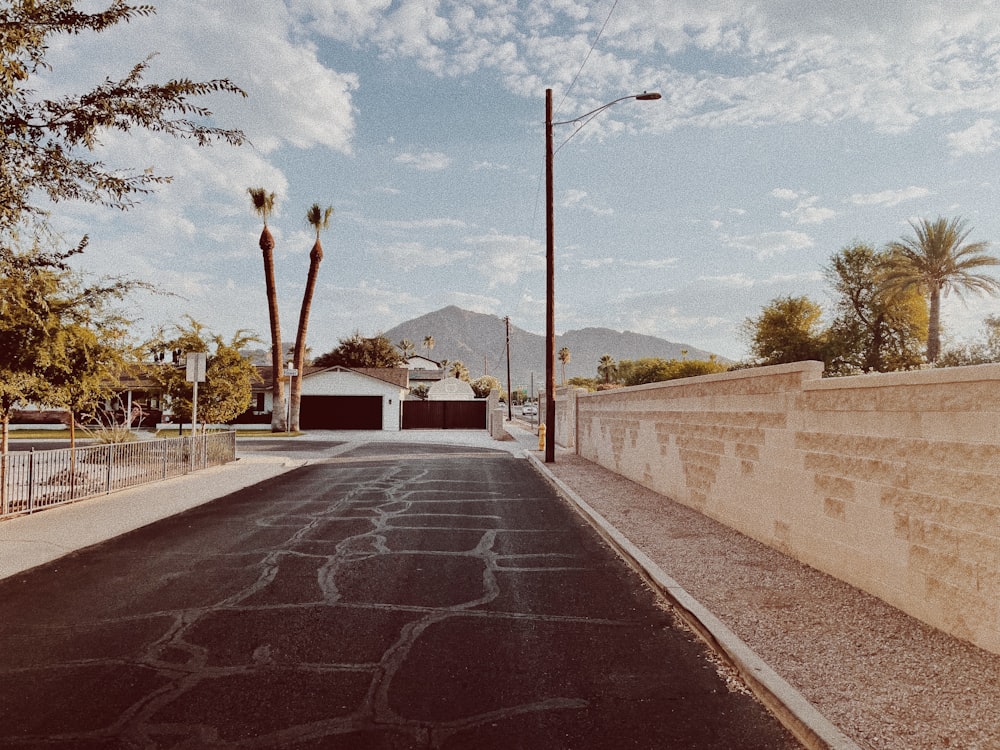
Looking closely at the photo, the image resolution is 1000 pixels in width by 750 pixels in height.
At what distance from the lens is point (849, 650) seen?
492 centimetres

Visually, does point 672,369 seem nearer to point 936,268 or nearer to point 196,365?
point 936,268

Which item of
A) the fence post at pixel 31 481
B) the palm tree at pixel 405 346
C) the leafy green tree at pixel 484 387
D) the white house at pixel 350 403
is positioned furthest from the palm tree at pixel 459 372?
the fence post at pixel 31 481

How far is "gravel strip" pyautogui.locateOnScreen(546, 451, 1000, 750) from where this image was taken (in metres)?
3.77

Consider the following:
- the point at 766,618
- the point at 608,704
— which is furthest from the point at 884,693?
the point at 608,704

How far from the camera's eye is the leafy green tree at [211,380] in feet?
64.7

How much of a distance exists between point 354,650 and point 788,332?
171 ft

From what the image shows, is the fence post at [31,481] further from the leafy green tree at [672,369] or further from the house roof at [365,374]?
the leafy green tree at [672,369]

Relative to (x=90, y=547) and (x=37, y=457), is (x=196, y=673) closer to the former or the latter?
(x=90, y=547)

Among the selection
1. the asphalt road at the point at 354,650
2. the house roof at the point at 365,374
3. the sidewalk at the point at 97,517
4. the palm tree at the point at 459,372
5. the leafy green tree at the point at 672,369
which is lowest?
the sidewalk at the point at 97,517

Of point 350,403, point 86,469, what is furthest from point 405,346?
point 86,469

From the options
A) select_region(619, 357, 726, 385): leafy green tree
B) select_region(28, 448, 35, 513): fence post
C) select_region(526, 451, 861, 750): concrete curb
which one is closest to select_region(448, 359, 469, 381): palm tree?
select_region(619, 357, 726, 385): leafy green tree

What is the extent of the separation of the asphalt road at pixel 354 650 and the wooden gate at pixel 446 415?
40.9 meters

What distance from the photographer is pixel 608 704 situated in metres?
4.11

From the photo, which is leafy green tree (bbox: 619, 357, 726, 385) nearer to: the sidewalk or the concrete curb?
the sidewalk
